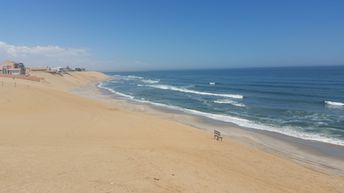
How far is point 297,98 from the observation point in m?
45.7

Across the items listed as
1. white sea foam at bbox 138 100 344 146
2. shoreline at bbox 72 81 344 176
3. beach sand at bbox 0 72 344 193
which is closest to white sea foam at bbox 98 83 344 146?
white sea foam at bbox 138 100 344 146

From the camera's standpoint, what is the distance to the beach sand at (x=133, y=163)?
10164 millimetres

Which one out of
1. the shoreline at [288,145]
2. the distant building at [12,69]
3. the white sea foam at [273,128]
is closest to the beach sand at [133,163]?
the shoreline at [288,145]

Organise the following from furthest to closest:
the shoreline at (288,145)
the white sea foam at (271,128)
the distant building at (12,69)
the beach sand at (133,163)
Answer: the distant building at (12,69) < the white sea foam at (271,128) < the shoreline at (288,145) < the beach sand at (133,163)

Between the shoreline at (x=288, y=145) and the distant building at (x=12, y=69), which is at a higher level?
the distant building at (x=12, y=69)

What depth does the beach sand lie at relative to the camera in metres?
10.2

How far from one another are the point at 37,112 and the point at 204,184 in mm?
21085

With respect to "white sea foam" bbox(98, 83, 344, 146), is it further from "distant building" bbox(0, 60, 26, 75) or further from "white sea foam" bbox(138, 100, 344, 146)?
"distant building" bbox(0, 60, 26, 75)

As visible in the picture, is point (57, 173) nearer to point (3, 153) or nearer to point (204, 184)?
point (3, 153)

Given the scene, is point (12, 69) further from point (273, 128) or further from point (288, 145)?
point (288, 145)

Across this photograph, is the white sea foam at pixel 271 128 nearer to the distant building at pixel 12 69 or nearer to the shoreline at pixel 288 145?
the shoreline at pixel 288 145

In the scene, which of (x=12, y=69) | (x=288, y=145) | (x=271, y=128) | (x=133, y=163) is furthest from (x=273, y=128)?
(x=12, y=69)

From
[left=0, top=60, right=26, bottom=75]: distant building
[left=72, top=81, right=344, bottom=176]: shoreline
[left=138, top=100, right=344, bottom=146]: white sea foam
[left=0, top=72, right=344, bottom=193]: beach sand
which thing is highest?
[left=0, top=60, right=26, bottom=75]: distant building

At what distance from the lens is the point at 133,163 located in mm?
12469
